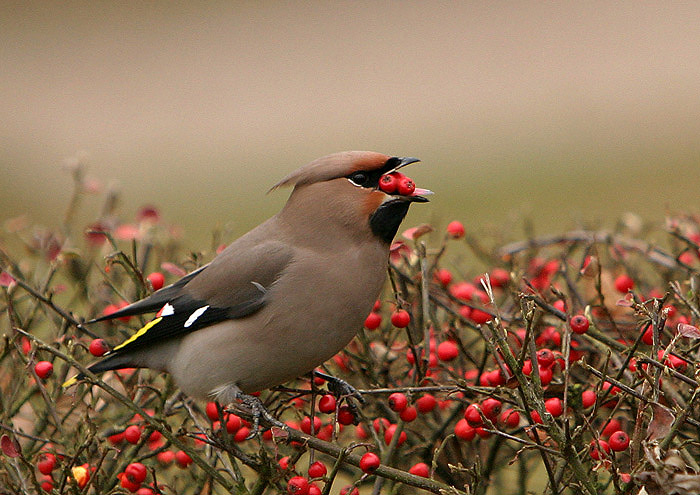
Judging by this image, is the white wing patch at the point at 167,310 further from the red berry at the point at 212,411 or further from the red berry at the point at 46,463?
the red berry at the point at 46,463

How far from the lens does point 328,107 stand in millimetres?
15367

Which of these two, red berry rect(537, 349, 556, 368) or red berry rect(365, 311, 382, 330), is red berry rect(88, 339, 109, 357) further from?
red berry rect(537, 349, 556, 368)

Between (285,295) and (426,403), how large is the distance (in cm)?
50

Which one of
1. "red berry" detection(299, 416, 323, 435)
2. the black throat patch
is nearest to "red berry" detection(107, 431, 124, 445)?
"red berry" detection(299, 416, 323, 435)

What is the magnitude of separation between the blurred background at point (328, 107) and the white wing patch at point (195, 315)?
5496 mm

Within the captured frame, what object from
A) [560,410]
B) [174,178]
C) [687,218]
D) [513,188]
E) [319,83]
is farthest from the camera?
[319,83]

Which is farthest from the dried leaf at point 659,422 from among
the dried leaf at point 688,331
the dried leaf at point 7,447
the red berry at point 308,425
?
the dried leaf at point 7,447

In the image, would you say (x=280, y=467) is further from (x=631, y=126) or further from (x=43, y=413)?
(x=631, y=126)

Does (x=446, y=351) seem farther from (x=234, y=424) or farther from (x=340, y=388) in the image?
(x=234, y=424)

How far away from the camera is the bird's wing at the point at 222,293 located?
9.91 feet

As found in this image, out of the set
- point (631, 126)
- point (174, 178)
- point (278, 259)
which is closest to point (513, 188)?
point (631, 126)

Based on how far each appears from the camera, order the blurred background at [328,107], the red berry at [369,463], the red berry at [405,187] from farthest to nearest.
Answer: the blurred background at [328,107] < the red berry at [405,187] < the red berry at [369,463]

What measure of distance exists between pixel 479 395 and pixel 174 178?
1150cm

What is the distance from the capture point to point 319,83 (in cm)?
1639
